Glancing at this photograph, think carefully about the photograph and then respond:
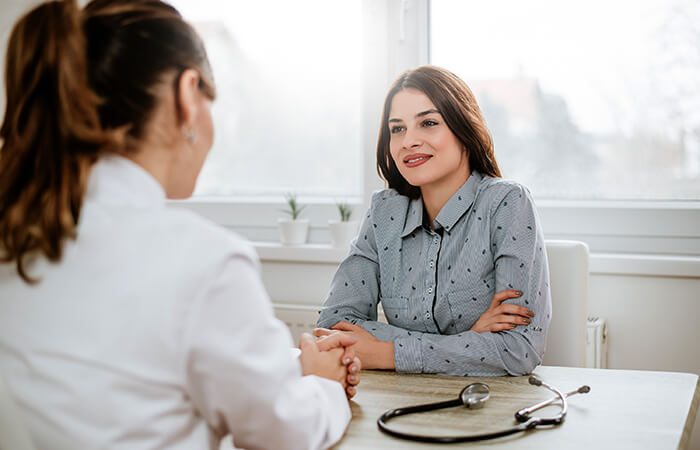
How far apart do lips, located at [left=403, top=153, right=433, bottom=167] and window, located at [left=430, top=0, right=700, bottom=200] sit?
78 cm

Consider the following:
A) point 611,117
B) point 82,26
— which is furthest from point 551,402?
point 611,117

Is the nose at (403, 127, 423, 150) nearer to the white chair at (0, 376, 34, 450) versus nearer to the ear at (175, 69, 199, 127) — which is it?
the ear at (175, 69, 199, 127)

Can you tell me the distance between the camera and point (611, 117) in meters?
2.21

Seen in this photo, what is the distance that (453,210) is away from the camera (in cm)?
163

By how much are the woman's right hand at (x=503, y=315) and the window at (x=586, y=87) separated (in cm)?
96

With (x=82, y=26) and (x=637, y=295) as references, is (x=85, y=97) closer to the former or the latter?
(x=82, y=26)

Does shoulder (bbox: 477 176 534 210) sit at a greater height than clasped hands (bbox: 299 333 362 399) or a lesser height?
greater

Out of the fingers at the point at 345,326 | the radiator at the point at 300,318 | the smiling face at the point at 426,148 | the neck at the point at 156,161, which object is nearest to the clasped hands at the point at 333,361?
the fingers at the point at 345,326

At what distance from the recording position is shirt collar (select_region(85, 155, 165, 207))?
2.38 ft

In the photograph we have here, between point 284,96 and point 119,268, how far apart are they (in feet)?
6.97

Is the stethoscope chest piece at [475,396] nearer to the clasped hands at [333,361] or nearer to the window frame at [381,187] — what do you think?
the clasped hands at [333,361]

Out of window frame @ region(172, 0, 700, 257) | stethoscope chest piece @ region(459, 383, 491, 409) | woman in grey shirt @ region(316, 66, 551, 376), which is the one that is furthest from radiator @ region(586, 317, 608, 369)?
stethoscope chest piece @ region(459, 383, 491, 409)

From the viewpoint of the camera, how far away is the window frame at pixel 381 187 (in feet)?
7.05

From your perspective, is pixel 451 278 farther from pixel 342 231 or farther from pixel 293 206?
pixel 293 206
